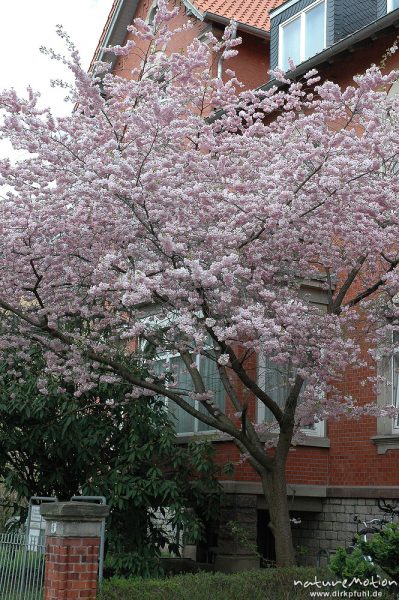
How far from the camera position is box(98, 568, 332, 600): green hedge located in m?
8.67

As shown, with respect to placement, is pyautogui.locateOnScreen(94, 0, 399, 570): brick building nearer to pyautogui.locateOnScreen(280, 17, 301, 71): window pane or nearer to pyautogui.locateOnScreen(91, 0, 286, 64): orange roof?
pyautogui.locateOnScreen(280, 17, 301, 71): window pane

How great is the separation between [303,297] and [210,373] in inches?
108

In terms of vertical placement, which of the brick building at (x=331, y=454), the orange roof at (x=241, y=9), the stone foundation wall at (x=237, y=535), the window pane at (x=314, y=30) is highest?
the orange roof at (x=241, y=9)

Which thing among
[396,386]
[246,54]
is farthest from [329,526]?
[246,54]

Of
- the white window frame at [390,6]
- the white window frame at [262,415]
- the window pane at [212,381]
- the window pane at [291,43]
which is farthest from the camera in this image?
the window pane at [291,43]

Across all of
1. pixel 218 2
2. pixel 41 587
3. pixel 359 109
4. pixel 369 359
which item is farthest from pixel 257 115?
pixel 218 2

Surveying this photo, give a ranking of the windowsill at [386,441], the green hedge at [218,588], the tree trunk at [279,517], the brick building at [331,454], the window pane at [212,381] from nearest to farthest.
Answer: the green hedge at [218,588]
the tree trunk at [279,517]
the windowsill at [386,441]
the brick building at [331,454]
the window pane at [212,381]

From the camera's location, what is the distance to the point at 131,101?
11.9 meters

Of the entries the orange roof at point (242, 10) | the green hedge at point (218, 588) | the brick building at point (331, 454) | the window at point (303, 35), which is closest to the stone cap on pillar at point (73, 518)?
the green hedge at point (218, 588)

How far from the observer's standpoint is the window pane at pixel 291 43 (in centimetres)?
1808

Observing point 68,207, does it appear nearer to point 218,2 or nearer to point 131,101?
point 131,101

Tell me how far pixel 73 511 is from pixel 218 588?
1836 mm

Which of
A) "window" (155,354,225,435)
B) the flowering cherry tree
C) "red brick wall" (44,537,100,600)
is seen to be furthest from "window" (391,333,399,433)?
"red brick wall" (44,537,100,600)

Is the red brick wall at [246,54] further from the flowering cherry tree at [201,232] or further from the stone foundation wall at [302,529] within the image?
the stone foundation wall at [302,529]
